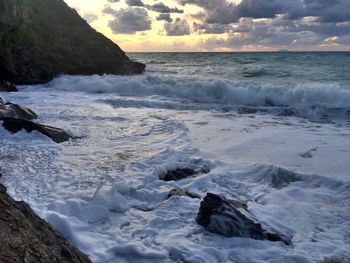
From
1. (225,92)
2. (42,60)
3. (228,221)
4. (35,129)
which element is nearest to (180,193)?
(228,221)

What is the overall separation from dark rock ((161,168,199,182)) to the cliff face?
1732 centimetres

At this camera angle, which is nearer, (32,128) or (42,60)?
(32,128)

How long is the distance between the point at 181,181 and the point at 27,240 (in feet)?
13.3

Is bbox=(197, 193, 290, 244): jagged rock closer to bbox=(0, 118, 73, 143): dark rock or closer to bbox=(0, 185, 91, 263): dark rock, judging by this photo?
bbox=(0, 185, 91, 263): dark rock

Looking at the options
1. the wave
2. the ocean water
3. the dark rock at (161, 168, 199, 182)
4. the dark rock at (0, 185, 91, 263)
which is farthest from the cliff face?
the dark rock at (0, 185, 91, 263)

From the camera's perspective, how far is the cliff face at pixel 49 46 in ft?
74.8

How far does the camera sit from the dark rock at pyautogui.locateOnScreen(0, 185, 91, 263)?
273cm

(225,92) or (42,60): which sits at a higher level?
(42,60)

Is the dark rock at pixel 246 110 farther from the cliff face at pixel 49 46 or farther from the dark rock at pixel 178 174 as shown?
the cliff face at pixel 49 46

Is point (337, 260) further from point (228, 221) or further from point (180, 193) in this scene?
point (180, 193)

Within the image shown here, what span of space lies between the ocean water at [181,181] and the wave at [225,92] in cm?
131

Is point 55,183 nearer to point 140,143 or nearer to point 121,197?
point 121,197

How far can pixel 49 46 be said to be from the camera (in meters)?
27.1

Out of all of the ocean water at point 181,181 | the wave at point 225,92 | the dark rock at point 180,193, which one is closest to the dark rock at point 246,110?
the ocean water at point 181,181
